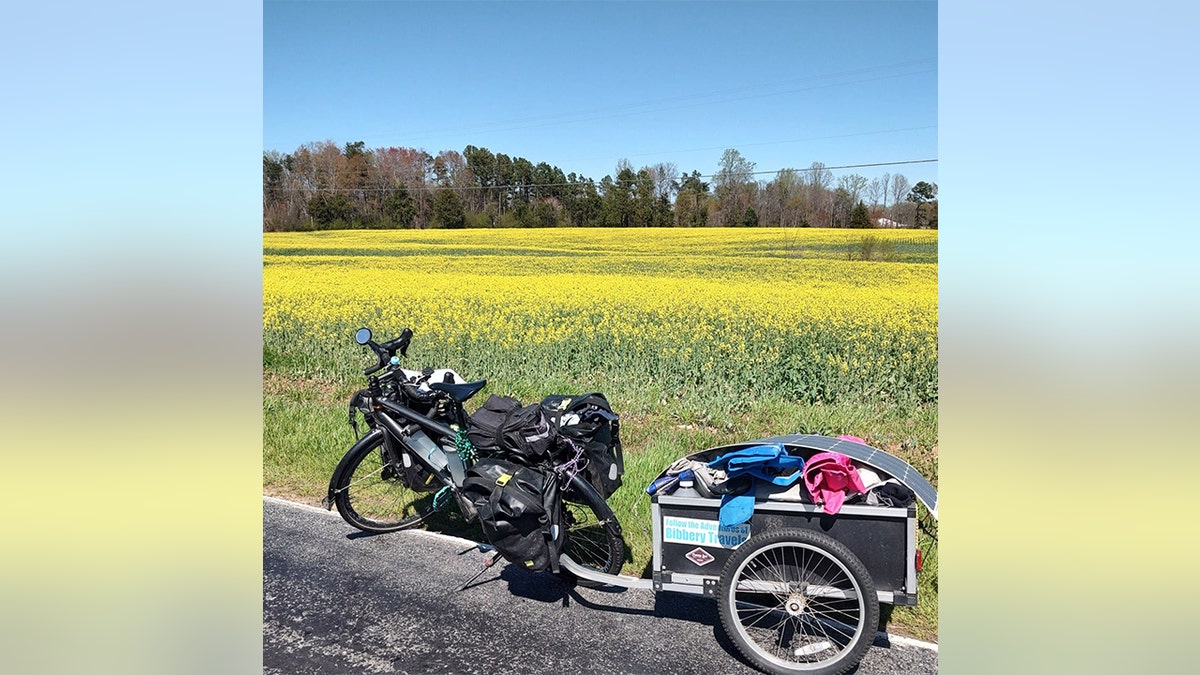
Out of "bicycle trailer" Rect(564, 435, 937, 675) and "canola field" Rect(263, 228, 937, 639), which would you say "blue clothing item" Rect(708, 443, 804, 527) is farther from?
"canola field" Rect(263, 228, 937, 639)

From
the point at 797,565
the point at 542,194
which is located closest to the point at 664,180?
the point at 542,194

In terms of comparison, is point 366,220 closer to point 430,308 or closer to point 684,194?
point 430,308

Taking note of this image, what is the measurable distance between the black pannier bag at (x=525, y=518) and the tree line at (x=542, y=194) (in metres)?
3.07

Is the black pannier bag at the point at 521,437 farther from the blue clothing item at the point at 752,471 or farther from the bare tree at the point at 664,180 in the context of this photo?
the bare tree at the point at 664,180

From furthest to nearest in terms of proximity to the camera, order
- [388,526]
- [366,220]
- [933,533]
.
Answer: [366,220], [388,526], [933,533]

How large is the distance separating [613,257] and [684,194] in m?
1.65

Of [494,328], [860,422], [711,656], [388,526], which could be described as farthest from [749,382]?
[711,656]

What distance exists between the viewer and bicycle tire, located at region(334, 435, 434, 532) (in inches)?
190

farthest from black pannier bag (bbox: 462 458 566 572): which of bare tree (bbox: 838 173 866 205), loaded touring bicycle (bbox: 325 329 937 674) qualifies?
bare tree (bbox: 838 173 866 205)

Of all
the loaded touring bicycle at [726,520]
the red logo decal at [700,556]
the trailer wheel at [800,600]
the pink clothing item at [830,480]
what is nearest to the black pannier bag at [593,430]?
the loaded touring bicycle at [726,520]

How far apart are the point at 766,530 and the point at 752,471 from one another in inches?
9.2

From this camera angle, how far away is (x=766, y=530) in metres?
3.32

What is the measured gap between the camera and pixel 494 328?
812cm

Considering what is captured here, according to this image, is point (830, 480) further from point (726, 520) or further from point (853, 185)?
point (853, 185)
